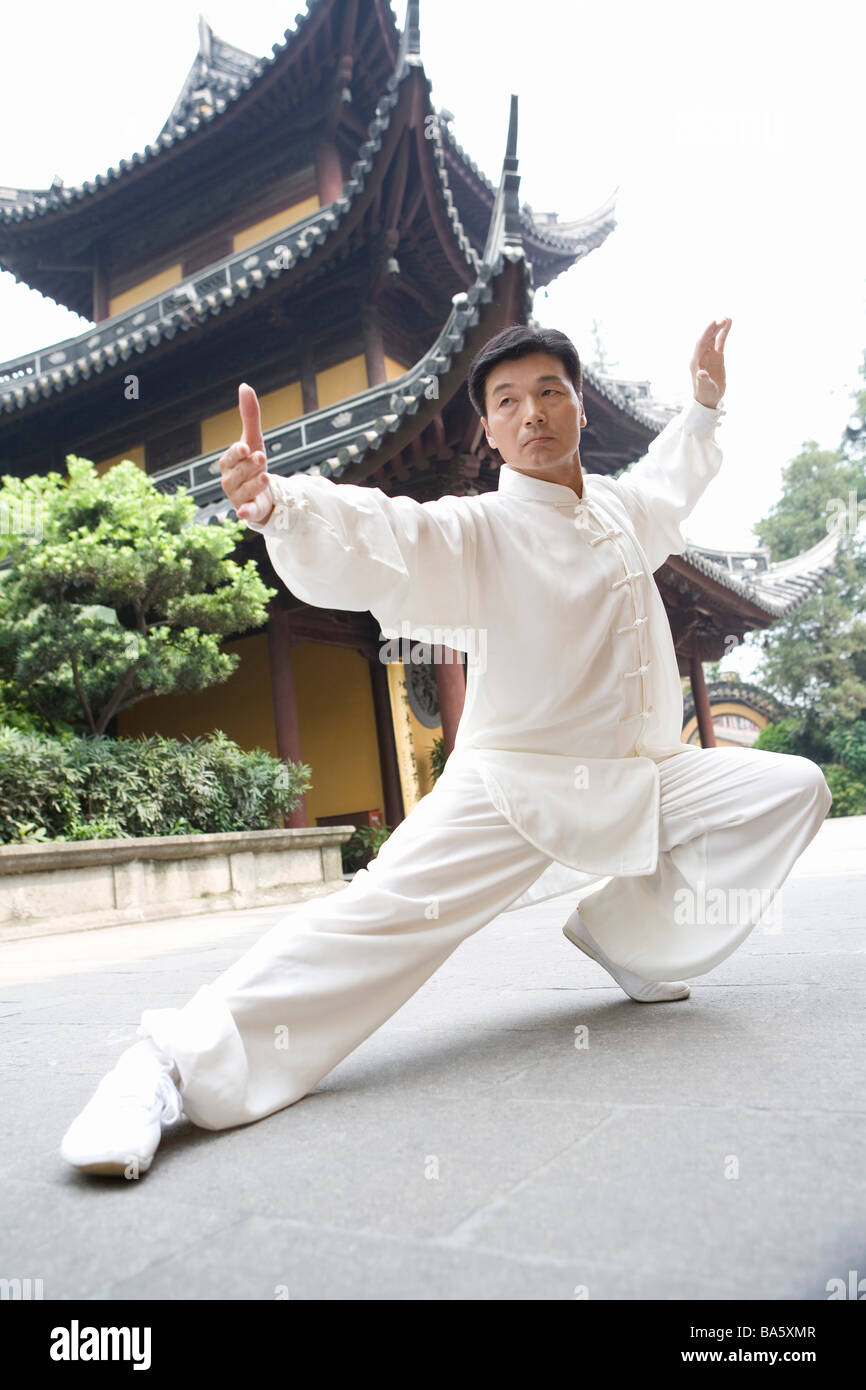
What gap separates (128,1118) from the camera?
1.40 meters

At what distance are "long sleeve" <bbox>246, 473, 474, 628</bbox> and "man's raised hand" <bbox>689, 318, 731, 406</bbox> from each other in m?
0.79

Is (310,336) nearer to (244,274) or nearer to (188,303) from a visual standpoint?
(244,274)

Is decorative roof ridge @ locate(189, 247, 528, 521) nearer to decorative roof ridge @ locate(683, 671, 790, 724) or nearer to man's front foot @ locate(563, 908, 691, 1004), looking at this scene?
man's front foot @ locate(563, 908, 691, 1004)

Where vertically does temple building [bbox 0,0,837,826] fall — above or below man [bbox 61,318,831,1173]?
above

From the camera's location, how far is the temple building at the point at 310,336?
8531mm

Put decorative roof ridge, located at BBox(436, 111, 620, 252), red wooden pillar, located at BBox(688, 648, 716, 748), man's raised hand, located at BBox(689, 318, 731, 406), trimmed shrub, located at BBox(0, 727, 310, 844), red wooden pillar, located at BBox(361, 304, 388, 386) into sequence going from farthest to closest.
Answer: red wooden pillar, located at BBox(688, 648, 716, 748)
decorative roof ridge, located at BBox(436, 111, 620, 252)
red wooden pillar, located at BBox(361, 304, 388, 386)
trimmed shrub, located at BBox(0, 727, 310, 844)
man's raised hand, located at BBox(689, 318, 731, 406)

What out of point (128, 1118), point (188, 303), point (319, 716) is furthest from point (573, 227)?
point (128, 1118)

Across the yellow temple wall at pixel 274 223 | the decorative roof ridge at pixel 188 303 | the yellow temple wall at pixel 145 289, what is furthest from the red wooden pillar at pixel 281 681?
the yellow temple wall at pixel 145 289

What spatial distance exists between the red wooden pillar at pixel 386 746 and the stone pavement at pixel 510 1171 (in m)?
8.08

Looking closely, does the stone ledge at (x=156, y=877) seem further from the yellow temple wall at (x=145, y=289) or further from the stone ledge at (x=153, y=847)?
the yellow temple wall at (x=145, y=289)

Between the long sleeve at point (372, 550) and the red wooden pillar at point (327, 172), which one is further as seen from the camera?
the red wooden pillar at point (327, 172)

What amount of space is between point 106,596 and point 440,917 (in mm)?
6027

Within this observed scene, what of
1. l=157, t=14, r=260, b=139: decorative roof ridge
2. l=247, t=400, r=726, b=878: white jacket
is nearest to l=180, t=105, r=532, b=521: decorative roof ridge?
l=247, t=400, r=726, b=878: white jacket

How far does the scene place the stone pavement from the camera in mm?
941
